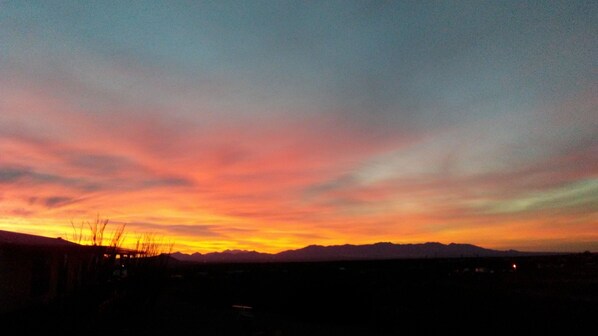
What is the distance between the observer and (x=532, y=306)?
23.5 metres

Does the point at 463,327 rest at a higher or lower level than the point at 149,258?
lower

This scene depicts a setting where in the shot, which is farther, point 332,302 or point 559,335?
point 332,302

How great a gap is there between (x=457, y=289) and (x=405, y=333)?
14.7 meters

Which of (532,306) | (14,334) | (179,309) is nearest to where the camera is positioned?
(14,334)

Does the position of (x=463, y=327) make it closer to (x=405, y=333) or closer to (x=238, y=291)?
(x=405, y=333)

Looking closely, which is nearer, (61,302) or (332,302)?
(61,302)

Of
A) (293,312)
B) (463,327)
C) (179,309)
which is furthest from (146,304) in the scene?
(463,327)

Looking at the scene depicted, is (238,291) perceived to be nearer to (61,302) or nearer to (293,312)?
(293,312)

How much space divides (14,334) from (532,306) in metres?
19.8

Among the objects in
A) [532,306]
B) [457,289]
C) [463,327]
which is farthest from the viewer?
[457,289]

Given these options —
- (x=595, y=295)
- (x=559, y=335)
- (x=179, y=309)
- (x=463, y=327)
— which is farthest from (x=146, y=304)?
(x=595, y=295)

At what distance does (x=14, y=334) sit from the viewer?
→ 39.0 ft

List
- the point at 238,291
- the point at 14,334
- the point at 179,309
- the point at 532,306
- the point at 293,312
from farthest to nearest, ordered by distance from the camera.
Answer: the point at 238,291 < the point at 293,312 < the point at 179,309 < the point at 532,306 < the point at 14,334

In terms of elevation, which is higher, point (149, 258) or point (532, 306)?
point (149, 258)
